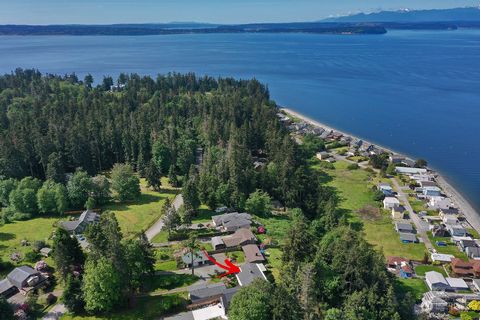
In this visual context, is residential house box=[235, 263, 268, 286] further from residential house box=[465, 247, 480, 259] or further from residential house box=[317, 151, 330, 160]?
residential house box=[317, 151, 330, 160]

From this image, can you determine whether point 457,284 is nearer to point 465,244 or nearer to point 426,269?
point 426,269

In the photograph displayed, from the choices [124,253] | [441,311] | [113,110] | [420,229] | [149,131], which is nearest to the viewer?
[124,253]

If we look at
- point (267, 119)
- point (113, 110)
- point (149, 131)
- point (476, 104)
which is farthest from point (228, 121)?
point (476, 104)

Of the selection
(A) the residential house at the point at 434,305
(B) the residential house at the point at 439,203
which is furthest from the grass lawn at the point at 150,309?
(B) the residential house at the point at 439,203

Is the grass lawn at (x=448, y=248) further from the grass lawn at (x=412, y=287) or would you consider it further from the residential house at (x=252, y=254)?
the residential house at (x=252, y=254)

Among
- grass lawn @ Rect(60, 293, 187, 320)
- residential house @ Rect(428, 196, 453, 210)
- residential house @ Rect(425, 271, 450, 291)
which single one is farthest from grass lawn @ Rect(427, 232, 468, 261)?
grass lawn @ Rect(60, 293, 187, 320)

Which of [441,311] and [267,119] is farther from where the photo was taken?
[267,119]

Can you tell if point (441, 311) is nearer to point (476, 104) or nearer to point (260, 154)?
point (260, 154)
